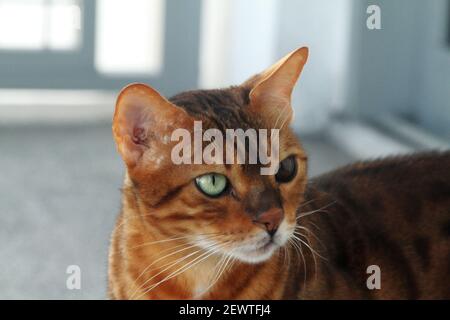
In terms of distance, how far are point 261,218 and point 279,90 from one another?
0.18 meters

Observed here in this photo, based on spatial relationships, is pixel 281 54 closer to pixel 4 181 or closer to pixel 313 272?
pixel 4 181

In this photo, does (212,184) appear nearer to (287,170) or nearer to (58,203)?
(287,170)

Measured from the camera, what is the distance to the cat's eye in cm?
107

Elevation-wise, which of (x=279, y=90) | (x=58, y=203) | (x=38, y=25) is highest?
(x=38, y=25)

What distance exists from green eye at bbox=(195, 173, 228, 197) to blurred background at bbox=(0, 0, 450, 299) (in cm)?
67

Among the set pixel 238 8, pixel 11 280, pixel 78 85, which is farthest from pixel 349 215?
pixel 78 85

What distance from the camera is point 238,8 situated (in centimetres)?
269

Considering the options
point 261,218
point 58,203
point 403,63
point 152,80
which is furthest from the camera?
point 152,80

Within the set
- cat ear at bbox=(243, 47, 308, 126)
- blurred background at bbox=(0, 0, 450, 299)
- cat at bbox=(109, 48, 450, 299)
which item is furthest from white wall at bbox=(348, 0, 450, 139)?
cat ear at bbox=(243, 47, 308, 126)

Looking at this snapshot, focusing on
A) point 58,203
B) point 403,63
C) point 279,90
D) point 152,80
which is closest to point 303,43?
point 403,63

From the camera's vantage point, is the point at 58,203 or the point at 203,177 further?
the point at 58,203

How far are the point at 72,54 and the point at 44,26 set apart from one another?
128 mm

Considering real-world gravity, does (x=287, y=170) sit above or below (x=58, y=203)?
above

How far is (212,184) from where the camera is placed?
1013mm
